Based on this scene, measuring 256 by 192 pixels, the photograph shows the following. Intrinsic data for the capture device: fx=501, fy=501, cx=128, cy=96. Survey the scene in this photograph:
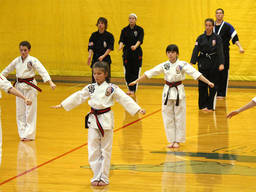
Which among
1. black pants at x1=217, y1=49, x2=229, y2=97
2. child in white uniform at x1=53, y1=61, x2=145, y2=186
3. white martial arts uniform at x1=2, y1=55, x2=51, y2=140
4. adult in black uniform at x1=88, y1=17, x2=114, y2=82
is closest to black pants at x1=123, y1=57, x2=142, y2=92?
adult in black uniform at x1=88, y1=17, x2=114, y2=82

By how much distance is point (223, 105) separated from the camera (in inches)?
443

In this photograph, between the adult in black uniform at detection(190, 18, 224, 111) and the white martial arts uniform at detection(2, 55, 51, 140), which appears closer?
the white martial arts uniform at detection(2, 55, 51, 140)

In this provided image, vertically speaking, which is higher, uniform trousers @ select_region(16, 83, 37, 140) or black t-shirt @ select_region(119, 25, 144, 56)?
black t-shirt @ select_region(119, 25, 144, 56)

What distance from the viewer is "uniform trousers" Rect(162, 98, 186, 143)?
24.2 feet

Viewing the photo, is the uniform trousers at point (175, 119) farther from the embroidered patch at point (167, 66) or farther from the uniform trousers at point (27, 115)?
the uniform trousers at point (27, 115)

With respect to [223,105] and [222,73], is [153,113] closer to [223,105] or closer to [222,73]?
[223,105]

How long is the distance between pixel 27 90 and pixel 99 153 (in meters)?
2.47

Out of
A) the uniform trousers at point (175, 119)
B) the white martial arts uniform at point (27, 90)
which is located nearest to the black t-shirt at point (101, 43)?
the white martial arts uniform at point (27, 90)

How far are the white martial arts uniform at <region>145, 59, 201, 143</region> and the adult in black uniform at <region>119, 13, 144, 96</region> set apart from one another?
16.2ft

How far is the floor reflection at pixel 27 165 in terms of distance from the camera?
5652 mm

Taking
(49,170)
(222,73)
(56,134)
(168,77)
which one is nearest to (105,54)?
(222,73)

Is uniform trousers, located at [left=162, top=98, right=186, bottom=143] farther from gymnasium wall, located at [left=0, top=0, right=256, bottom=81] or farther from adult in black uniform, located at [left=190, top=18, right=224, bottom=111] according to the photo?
gymnasium wall, located at [left=0, top=0, right=256, bottom=81]

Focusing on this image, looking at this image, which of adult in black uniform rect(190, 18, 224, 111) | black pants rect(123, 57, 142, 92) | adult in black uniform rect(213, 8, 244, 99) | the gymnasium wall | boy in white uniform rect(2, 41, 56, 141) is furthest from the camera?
the gymnasium wall

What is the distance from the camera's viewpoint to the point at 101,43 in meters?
11.6
